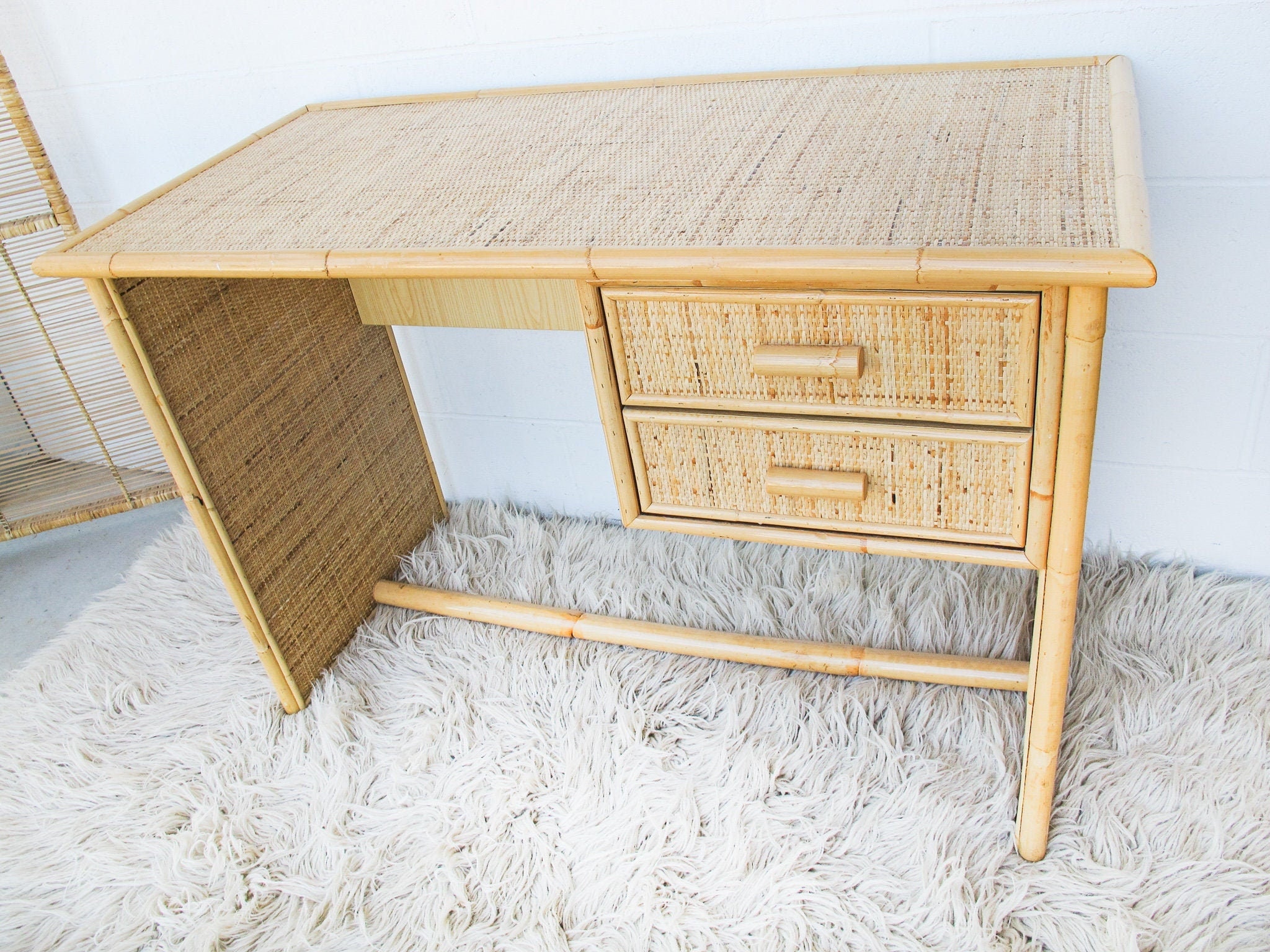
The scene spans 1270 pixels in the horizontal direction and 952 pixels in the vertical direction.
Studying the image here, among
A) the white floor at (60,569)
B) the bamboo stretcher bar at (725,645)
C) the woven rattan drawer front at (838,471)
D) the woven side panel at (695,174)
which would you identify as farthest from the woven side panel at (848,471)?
the white floor at (60,569)

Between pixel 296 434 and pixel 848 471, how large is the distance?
30.2 inches

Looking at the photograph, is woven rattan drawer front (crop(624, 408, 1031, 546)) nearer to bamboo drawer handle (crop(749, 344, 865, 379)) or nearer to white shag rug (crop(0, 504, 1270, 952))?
bamboo drawer handle (crop(749, 344, 865, 379))

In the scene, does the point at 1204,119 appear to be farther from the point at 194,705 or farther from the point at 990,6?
the point at 194,705

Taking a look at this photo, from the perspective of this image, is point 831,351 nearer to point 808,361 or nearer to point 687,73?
point 808,361

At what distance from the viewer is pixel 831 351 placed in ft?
2.58

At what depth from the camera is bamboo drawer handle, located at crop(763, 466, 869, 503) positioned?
85 cm

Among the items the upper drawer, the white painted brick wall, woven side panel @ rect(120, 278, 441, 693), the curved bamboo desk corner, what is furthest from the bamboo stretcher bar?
the upper drawer

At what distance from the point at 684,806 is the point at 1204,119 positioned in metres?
0.89

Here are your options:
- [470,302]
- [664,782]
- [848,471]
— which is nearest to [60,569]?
[470,302]

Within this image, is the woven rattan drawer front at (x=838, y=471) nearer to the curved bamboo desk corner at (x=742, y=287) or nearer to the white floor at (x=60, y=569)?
the curved bamboo desk corner at (x=742, y=287)

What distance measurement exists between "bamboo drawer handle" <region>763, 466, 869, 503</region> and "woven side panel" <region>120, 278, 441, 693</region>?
68 cm

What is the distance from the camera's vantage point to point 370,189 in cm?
99

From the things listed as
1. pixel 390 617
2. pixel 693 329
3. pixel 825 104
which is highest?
pixel 825 104

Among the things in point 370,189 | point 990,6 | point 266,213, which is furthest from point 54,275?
point 990,6
